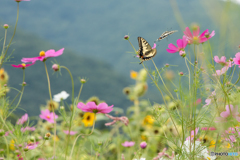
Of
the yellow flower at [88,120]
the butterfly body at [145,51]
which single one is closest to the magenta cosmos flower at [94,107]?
the butterfly body at [145,51]

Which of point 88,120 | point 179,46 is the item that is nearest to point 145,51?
point 179,46

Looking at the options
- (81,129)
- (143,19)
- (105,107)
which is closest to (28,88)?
(81,129)

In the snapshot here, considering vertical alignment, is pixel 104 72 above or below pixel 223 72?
above

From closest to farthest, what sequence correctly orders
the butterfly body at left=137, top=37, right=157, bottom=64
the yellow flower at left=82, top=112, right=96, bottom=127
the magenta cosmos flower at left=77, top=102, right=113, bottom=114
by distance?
1. the magenta cosmos flower at left=77, top=102, right=113, bottom=114
2. the butterfly body at left=137, top=37, right=157, bottom=64
3. the yellow flower at left=82, top=112, right=96, bottom=127

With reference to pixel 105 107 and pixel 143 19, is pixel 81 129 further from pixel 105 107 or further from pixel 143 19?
pixel 143 19

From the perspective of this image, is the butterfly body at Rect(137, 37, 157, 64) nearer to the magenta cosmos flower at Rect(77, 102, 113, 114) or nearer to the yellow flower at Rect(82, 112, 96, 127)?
the magenta cosmos flower at Rect(77, 102, 113, 114)

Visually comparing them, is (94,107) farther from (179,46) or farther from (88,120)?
(88,120)

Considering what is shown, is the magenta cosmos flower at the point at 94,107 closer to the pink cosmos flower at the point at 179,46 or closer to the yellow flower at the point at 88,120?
the pink cosmos flower at the point at 179,46

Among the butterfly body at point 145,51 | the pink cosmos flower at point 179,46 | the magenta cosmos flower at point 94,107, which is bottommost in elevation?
the magenta cosmos flower at point 94,107

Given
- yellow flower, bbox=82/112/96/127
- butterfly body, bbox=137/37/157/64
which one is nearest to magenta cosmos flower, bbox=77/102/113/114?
butterfly body, bbox=137/37/157/64

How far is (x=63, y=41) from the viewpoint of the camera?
1872 cm

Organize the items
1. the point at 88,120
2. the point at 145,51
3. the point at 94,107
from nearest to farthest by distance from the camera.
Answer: the point at 94,107 < the point at 145,51 < the point at 88,120

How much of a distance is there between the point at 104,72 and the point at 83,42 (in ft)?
45.5

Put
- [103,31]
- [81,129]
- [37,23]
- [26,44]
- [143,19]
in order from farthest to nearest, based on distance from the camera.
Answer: [37,23] < [103,31] < [143,19] < [26,44] < [81,129]
